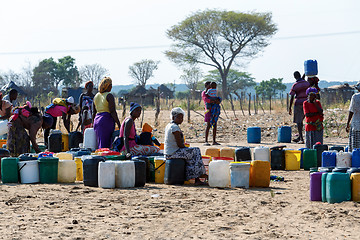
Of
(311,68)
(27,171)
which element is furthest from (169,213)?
(311,68)

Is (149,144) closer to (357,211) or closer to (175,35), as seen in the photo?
(357,211)

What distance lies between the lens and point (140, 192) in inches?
276

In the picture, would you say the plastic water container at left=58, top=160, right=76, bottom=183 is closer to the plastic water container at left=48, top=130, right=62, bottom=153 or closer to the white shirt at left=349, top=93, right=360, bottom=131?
the plastic water container at left=48, top=130, right=62, bottom=153

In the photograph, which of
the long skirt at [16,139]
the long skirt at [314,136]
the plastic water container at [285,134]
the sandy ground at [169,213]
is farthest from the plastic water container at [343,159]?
the plastic water container at [285,134]

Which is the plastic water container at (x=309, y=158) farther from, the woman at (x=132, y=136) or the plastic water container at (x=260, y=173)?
the woman at (x=132, y=136)

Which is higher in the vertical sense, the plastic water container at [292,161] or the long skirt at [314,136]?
the long skirt at [314,136]

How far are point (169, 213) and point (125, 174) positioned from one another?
181 centimetres

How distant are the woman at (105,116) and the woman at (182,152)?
2.06 m

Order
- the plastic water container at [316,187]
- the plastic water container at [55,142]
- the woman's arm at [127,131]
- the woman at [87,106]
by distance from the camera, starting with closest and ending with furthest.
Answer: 1. the plastic water container at [316,187]
2. the woman's arm at [127,131]
3. the plastic water container at [55,142]
4. the woman at [87,106]

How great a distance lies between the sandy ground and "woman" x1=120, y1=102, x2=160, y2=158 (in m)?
1.15

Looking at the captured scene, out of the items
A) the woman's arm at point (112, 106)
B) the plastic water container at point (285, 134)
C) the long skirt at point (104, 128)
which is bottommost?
the plastic water container at point (285, 134)

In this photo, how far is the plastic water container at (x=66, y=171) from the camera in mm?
7887

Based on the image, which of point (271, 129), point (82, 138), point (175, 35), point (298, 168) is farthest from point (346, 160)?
point (175, 35)

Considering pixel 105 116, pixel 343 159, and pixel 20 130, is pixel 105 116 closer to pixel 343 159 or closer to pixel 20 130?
pixel 20 130
